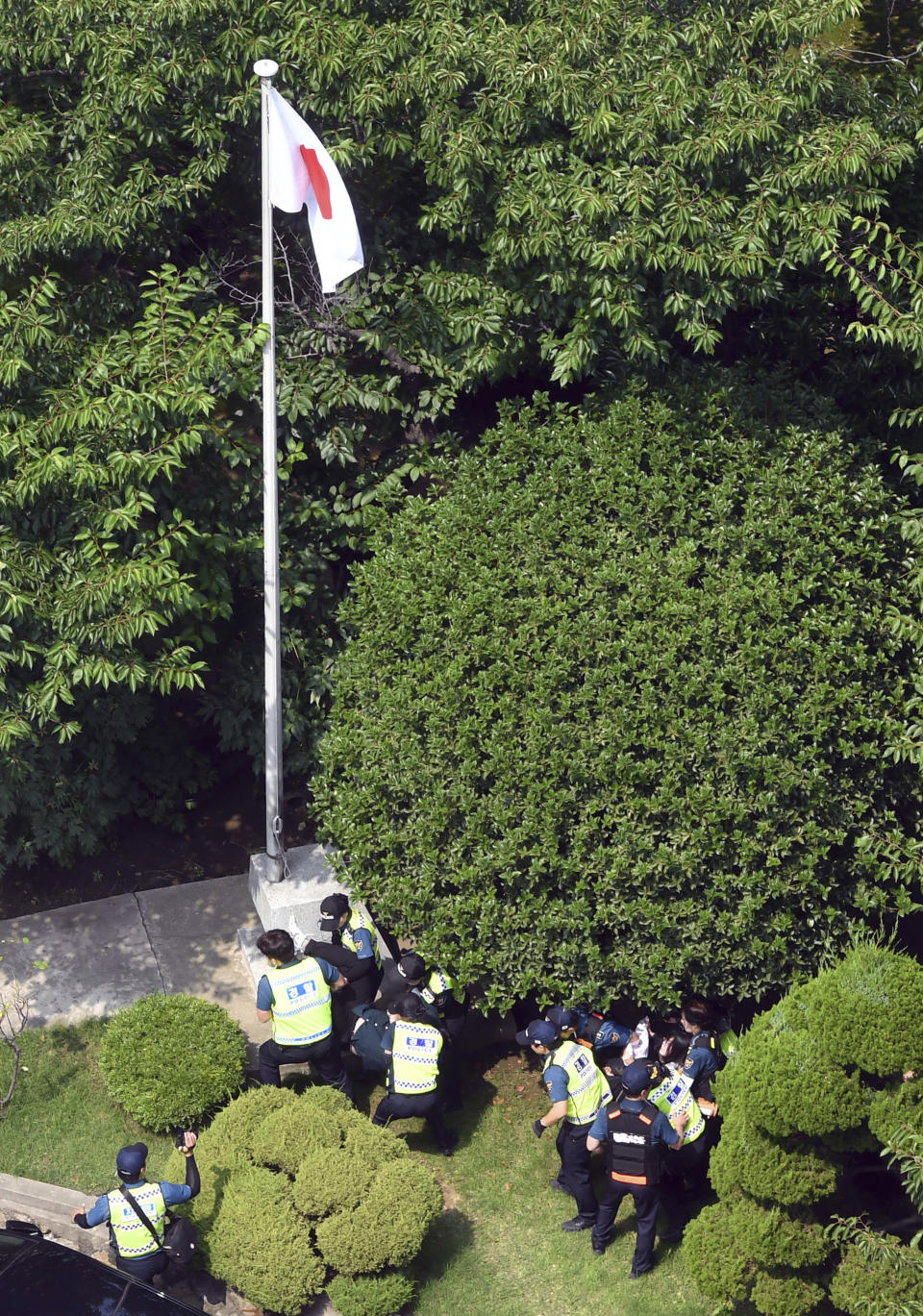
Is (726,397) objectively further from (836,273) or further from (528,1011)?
(528,1011)

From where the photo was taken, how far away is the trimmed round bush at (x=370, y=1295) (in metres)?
7.30

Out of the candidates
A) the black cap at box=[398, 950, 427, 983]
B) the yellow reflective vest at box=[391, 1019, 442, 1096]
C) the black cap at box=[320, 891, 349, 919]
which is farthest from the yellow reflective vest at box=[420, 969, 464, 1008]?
the black cap at box=[320, 891, 349, 919]

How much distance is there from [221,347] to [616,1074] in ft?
A: 17.2

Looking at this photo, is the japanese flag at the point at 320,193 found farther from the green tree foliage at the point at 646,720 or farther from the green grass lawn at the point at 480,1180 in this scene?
the green grass lawn at the point at 480,1180

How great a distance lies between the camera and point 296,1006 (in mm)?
8359

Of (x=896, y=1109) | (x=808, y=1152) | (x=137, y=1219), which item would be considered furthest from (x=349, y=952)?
(x=896, y=1109)

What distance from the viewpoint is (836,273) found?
338 inches

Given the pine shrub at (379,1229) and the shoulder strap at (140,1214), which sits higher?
the shoulder strap at (140,1214)

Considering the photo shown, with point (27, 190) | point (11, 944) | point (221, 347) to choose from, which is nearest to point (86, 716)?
point (11, 944)

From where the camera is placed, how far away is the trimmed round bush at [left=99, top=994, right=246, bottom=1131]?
8.34 meters

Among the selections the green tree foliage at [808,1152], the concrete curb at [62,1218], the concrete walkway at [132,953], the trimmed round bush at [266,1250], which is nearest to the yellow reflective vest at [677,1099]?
the green tree foliage at [808,1152]

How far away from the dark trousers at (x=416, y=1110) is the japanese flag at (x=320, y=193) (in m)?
5.00

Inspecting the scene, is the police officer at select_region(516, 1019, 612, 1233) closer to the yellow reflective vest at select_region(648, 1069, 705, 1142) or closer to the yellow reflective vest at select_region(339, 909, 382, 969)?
the yellow reflective vest at select_region(648, 1069, 705, 1142)

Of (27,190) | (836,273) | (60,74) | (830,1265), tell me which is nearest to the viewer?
(830,1265)
